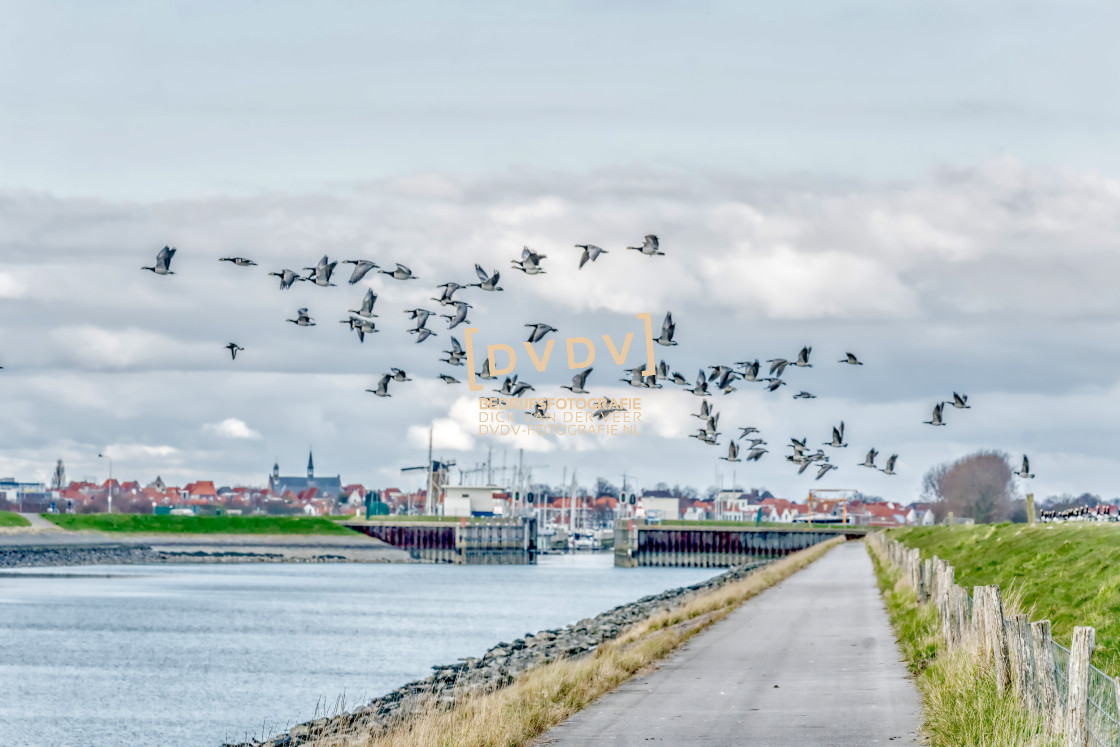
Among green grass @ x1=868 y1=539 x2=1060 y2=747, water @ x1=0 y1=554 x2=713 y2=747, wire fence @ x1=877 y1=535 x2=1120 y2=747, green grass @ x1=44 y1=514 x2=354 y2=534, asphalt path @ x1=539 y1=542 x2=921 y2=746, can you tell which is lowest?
water @ x1=0 y1=554 x2=713 y2=747

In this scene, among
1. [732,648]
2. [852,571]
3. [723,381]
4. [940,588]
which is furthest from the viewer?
[852,571]

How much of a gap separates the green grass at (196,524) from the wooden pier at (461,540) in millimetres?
5560

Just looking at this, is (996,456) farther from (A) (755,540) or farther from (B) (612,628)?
(B) (612,628)

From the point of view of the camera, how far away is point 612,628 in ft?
150

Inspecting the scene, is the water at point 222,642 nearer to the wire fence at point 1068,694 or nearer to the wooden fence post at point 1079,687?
the wire fence at point 1068,694

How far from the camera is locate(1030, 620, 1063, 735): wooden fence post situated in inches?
527

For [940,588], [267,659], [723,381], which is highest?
[723,381]

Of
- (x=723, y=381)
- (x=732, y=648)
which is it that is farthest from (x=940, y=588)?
(x=723, y=381)

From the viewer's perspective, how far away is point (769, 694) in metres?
22.3

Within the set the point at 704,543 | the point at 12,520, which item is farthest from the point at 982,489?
the point at 12,520

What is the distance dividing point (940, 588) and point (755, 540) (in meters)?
149

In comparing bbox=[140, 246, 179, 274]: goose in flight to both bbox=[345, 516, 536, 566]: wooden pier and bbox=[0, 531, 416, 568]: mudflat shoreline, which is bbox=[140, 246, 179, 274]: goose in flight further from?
bbox=[345, 516, 536, 566]: wooden pier

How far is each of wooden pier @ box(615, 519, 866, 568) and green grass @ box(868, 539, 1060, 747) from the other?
483ft

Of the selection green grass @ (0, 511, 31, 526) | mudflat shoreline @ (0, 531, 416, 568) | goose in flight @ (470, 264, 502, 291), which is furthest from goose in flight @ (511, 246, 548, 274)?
green grass @ (0, 511, 31, 526)
